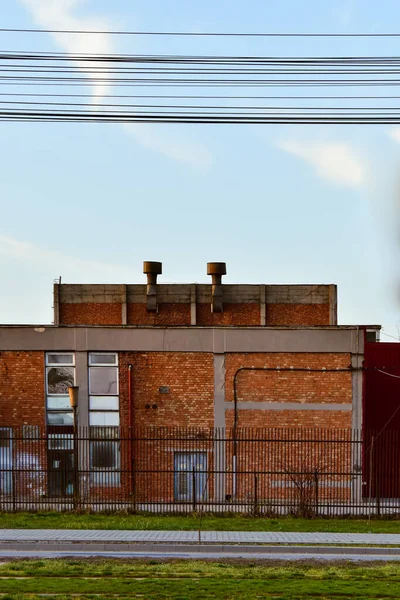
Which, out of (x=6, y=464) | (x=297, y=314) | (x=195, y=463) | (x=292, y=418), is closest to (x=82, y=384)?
(x=6, y=464)

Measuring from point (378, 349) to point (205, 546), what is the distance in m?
14.6

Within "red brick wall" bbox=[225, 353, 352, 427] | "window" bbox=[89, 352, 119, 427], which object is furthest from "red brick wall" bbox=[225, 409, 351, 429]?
"window" bbox=[89, 352, 119, 427]

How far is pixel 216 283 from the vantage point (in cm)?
4675

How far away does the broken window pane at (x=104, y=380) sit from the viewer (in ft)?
99.1

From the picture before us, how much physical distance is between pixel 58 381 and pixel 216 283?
1780cm

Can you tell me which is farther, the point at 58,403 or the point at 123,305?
the point at 123,305

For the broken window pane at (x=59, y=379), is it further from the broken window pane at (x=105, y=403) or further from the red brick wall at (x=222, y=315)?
the red brick wall at (x=222, y=315)

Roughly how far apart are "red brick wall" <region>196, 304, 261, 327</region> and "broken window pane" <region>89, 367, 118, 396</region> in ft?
57.9

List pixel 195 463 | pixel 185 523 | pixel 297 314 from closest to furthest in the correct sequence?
1. pixel 185 523
2. pixel 195 463
3. pixel 297 314

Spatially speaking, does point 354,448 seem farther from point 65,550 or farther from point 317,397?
point 65,550

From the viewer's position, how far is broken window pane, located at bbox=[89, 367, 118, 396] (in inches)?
1189

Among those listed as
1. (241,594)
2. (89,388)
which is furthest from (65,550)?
(89,388)

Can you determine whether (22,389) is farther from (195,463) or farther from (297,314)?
(297,314)

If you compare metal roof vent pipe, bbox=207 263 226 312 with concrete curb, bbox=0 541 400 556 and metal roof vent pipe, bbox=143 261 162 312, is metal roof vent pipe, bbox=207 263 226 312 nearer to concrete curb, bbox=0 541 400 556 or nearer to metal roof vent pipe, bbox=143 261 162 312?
metal roof vent pipe, bbox=143 261 162 312
